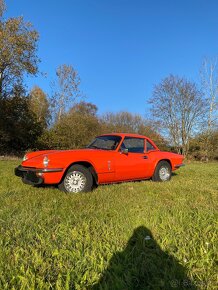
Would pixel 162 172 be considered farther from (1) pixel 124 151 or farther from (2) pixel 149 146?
(1) pixel 124 151

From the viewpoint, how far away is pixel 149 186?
660 cm

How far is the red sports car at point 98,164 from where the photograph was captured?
5.60 m

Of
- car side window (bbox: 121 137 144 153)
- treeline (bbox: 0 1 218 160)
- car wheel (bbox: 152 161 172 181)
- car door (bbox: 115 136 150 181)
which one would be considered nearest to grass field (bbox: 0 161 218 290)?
car door (bbox: 115 136 150 181)

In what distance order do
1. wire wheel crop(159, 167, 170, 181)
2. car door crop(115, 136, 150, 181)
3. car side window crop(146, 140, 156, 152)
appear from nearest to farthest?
car door crop(115, 136, 150, 181), car side window crop(146, 140, 156, 152), wire wheel crop(159, 167, 170, 181)

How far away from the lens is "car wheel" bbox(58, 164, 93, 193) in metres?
5.80

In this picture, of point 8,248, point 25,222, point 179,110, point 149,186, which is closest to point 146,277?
point 8,248

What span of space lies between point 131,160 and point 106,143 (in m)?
0.81

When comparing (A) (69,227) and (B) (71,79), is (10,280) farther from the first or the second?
(B) (71,79)

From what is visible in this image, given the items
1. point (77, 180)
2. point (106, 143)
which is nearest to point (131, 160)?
point (106, 143)

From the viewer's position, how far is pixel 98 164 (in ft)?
20.1

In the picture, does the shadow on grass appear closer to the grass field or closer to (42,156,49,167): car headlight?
the grass field

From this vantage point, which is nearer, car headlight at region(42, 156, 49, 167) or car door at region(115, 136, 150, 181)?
car headlight at region(42, 156, 49, 167)

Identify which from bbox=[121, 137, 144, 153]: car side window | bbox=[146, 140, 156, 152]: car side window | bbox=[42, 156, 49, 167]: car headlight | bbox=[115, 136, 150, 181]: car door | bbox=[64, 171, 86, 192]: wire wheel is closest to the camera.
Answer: bbox=[42, 156, 49, 167]: car headlight

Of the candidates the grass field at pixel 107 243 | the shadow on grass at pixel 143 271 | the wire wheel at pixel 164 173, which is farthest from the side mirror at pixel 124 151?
the shadow on grass at pixel 143 271
